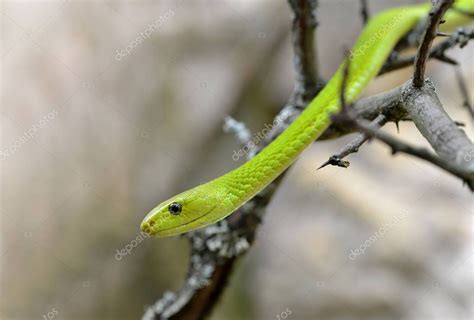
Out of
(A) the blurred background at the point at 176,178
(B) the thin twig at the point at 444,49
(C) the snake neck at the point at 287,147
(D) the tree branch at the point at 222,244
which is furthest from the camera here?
(A) the blurred background at the point at 176,178

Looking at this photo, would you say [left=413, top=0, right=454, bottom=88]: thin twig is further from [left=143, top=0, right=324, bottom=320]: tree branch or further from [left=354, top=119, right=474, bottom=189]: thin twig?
[left=143, top=0, right=324, bottom=320]: tree branch

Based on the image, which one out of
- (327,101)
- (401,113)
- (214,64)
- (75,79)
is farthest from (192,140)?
(401,113)

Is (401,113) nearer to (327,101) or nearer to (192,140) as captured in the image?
(327,101)

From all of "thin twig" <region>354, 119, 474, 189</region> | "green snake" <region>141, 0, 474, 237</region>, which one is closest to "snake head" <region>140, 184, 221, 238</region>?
"green snake" <region>141, 0, 474, 237</region>

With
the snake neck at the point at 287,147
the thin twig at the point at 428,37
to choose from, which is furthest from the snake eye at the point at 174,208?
the thin twig at the point at 428,37

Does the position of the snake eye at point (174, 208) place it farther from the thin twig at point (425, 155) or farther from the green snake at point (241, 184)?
the thin twig at point (425, 155)

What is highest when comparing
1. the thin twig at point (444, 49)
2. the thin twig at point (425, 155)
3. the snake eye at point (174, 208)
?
the thin twig at point (444, 49)
